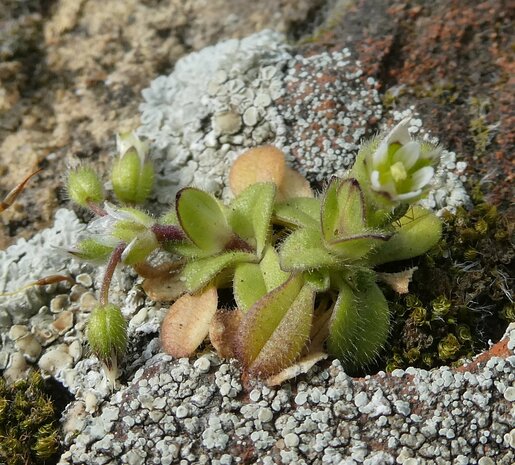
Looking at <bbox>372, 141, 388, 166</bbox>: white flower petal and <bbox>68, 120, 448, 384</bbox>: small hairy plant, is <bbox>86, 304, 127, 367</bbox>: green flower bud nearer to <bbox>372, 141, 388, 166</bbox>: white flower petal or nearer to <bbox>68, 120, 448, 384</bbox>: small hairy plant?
<bbox>68, 120, 448, 384</bbox>: small hairy plant

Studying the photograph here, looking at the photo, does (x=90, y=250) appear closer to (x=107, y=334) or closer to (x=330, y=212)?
(x=107, y=334)

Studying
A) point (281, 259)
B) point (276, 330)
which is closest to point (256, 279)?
point (281, 259)

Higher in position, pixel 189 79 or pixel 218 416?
pixel 189 79

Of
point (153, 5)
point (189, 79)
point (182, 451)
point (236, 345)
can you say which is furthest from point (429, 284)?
point (153, 5)

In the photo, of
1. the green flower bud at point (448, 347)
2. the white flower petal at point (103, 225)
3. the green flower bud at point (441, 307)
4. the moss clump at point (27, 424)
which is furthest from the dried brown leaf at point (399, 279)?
the moss clump at point (27, 424)

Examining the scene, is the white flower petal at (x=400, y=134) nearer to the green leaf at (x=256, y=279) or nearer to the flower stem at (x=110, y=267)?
the green leaf at (x=256, y=279)

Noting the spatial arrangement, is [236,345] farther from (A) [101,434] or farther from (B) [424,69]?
(B) [424,69]

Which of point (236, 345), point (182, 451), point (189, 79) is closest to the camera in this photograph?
point (182, 451)
